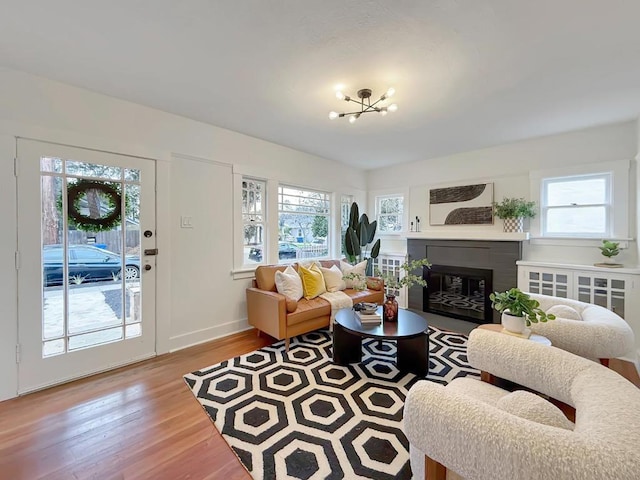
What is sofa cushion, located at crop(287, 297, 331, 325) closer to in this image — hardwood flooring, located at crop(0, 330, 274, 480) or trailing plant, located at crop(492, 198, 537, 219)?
hardwood flooring, located at crop(0, 330, 274, 480)

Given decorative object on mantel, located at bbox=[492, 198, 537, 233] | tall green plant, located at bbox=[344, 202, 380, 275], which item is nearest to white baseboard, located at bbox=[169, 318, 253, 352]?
tall green plant, located at bbox=[344, 202, 380, 275]

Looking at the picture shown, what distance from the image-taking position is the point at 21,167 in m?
2.17

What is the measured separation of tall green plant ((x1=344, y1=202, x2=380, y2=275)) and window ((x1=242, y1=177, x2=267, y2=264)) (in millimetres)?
1507

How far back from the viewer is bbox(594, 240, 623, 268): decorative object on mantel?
9.80 ft

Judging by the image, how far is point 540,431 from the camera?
0.82m

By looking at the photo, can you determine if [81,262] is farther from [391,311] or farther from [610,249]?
[610,249]

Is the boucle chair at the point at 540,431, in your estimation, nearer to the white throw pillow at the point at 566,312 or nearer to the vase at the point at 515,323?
the vase at the point at 515,323

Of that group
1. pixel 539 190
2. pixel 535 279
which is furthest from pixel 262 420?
pixel 539 190

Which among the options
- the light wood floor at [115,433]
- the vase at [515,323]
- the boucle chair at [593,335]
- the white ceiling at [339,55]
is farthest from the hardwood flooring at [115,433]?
the white ceiling at [339,55]

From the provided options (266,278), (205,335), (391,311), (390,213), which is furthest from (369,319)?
(390,213)

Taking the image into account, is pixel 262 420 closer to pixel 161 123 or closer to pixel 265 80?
pixel 265 80

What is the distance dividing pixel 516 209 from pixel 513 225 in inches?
8.5

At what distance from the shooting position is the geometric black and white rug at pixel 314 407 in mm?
1547

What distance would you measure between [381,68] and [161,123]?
219cm
